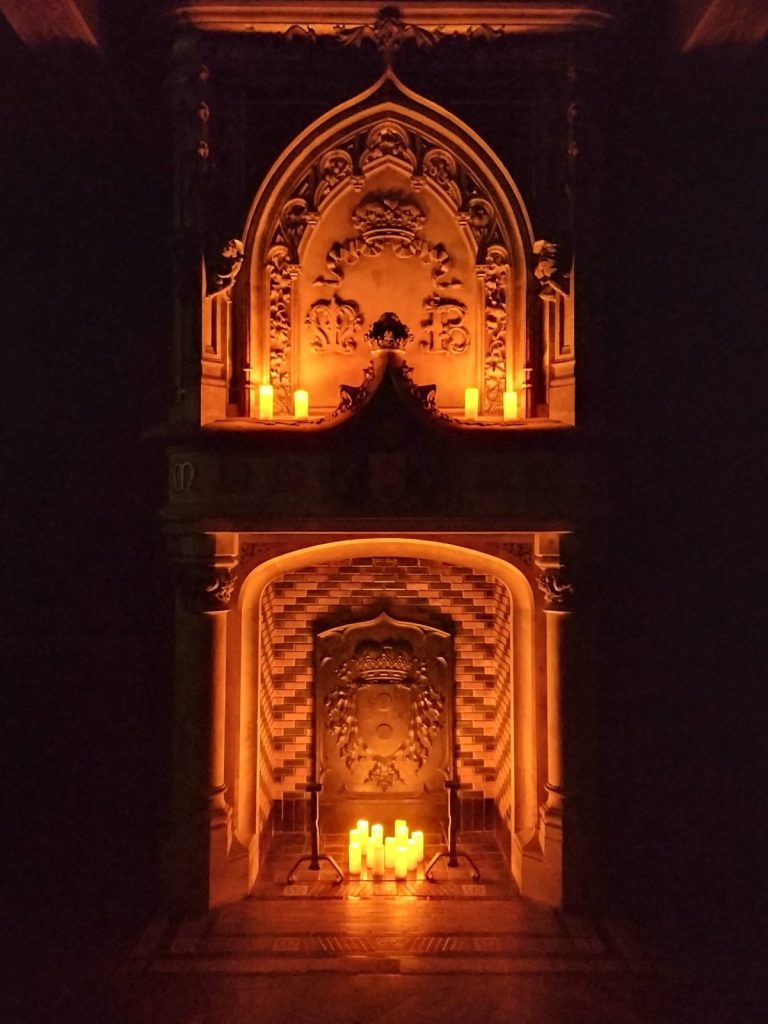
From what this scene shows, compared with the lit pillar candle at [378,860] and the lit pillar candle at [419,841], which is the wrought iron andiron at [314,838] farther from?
the lit pillar candle at [419,841]

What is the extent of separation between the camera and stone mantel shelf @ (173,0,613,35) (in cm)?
467

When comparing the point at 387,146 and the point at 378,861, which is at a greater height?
the point at 387,146

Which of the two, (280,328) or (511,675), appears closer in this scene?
(280,328)

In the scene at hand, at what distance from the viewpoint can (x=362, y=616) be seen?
5480 millimetres

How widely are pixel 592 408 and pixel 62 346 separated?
372 cm

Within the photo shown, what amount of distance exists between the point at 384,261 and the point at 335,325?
533 mm

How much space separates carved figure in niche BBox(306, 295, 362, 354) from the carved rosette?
195cm

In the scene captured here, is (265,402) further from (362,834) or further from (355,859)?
(355,859)

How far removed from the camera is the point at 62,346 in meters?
5.45

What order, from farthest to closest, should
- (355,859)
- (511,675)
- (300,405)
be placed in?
1. (511,675)
2. (355,859)
3. (300,405)

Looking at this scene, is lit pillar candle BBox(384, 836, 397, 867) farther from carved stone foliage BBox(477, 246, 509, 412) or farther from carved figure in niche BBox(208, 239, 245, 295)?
carved figure in niche BBox(208, 239, 245, 295)

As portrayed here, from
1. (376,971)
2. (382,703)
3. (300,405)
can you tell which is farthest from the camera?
(382,703)

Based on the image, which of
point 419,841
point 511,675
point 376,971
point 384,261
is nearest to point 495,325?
point 384,261

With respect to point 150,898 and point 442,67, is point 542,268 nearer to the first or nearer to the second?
point 442,67
